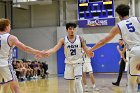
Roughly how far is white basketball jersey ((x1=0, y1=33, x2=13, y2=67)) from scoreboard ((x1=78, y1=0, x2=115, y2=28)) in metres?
14.9

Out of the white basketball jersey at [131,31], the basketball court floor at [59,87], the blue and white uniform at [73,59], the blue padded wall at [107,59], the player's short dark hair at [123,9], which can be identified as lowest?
the basketball court floor at [59,87]

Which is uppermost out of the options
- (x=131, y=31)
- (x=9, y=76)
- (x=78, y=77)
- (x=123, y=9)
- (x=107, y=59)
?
(x=123, y=9)

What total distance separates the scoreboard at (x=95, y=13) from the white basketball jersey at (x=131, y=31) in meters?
15.0

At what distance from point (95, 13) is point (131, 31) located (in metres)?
15.4

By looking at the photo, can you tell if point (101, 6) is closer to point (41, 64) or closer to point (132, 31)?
point (41, 64)

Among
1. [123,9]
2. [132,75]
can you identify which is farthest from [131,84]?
[123,9]

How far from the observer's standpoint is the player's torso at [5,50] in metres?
5.45

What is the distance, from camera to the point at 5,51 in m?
5.51

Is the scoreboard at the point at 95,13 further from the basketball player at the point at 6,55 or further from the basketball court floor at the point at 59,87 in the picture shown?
the basketball player at the point at 6,55

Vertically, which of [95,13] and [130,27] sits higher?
[95,13]

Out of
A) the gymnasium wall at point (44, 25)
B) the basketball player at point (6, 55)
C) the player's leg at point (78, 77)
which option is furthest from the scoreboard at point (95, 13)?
the basketball player at point (6, 55)

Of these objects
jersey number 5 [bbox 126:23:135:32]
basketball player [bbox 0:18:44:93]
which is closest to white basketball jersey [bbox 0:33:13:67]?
basketball player [bbox 0:18:44:93]

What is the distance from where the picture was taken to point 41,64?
19031 millimetres

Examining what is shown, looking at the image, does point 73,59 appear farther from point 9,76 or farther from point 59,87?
point 59,87
